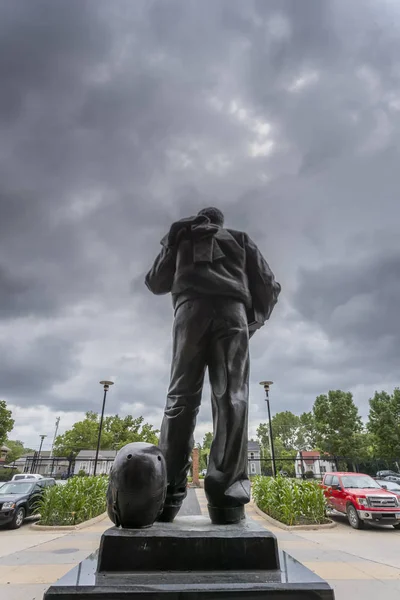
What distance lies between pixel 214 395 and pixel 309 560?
160 inches

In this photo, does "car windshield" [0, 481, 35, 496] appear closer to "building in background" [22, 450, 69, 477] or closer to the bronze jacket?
"building in background" [22, 450, 69, 477]

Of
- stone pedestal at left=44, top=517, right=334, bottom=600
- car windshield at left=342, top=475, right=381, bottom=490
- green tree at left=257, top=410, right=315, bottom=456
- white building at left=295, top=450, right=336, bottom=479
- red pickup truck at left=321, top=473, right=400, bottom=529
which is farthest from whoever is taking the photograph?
green tree at left=257, top=410, right=315, bottom=456

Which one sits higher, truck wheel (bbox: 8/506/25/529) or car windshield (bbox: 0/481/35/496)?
car windshield (bbox: 0/481/35/496)

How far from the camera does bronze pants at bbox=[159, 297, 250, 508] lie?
2.36 metres

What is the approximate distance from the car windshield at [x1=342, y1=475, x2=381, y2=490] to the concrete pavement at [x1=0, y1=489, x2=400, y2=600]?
263 cm

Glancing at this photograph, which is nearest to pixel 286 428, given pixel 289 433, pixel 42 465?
pixel 289 433

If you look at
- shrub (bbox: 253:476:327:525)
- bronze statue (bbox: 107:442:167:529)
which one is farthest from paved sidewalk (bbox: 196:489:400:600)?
bronze statue (bbox: 107:442:167:529)

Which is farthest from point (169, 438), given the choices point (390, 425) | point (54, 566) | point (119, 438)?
point (119, 438)

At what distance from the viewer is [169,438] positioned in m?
2.56

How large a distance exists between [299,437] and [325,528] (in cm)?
7129

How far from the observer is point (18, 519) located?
1104cm

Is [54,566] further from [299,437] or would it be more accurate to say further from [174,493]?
[299,437]

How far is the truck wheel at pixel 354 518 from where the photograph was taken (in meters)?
10.4

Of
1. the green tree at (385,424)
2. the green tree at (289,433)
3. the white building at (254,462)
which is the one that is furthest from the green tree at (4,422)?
the green tree at (289,433)
